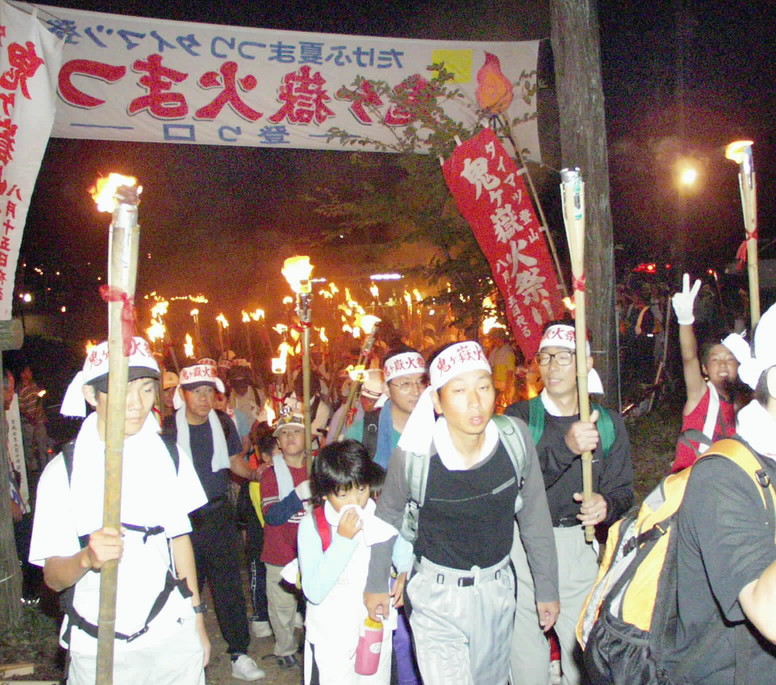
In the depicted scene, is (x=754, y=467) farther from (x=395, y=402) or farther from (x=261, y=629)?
(x=261, y=629)

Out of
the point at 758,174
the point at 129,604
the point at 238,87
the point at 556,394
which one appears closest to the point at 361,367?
the point at 556,394

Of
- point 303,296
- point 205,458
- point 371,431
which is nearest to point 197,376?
point 205,458

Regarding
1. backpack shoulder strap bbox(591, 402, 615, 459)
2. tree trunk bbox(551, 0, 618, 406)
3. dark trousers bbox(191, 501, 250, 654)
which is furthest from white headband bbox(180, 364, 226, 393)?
tree trunk bbox(551, 0, 618, 406)

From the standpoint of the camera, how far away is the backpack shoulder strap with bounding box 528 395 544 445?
14.3ft

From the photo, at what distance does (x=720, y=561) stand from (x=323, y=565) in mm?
2275

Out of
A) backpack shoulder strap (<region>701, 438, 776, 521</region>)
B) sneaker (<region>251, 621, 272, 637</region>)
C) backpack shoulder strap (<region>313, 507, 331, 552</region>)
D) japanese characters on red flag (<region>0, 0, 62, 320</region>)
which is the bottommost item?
sneaker (<region>251, 621, 272, 637</region>)

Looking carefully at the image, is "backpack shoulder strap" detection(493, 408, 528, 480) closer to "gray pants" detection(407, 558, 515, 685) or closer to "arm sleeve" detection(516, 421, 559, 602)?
"arm sleeve" detection(516, 421, 559, 602)

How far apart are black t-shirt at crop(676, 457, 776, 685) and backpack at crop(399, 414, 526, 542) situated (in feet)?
4.78

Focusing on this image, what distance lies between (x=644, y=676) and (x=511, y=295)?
17.4ft

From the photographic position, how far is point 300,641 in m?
5.80

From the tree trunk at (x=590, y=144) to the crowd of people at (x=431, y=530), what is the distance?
183 cm

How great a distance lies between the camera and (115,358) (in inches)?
104

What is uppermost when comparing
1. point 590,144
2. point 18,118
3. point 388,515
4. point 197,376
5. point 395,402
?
point 590,144

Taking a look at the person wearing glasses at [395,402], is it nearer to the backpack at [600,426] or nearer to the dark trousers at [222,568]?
the backpack at [600,426]
